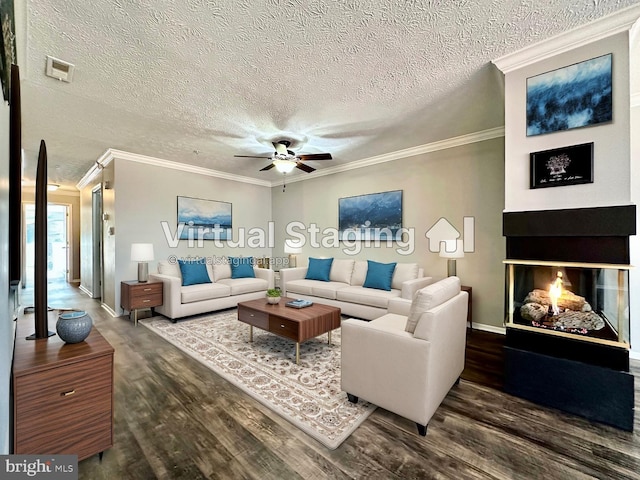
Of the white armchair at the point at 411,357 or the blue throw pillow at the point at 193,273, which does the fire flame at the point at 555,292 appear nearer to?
the white armchair at the point at 411,357

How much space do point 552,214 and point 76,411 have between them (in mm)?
3313

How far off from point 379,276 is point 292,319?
2016mm

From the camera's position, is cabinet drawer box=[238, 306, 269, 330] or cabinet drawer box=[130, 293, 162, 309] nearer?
cabinet drawer box=[238, 306, 269, 330]

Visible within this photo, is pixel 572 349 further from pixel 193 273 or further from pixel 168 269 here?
pixel 168 269

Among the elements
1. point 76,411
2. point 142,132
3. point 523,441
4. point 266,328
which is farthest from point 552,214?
point 142,132

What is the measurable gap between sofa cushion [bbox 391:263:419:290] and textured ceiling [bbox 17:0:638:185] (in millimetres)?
1928

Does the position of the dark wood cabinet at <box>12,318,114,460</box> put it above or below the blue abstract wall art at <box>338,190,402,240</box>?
below

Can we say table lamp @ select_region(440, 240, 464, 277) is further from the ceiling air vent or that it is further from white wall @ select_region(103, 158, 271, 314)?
the ceiling air vent

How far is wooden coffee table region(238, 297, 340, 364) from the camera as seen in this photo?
9.45ft

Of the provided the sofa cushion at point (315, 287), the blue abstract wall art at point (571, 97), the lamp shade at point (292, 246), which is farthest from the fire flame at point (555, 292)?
the lamp shade at point (292, 246)

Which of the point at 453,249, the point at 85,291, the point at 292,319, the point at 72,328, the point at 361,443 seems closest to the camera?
the point at 72,328

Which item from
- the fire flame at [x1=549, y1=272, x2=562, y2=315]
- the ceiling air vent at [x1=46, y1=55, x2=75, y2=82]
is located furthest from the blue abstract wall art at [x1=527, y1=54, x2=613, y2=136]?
the ceiling air vent at [x1=46, y1=55, x2=75, y2=82]

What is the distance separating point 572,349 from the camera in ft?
6.90

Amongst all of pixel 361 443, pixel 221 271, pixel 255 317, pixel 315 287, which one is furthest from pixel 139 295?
pixel 361 443
